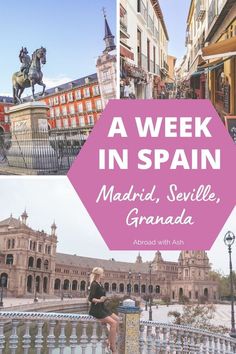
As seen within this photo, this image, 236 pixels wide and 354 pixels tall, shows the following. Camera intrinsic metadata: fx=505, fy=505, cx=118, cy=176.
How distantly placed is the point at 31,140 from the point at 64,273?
2575 millimetres

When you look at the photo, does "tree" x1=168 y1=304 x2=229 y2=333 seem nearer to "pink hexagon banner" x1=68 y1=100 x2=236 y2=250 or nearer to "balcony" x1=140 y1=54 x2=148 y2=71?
"pink hexagon banner" x1=68 y1=100 x2=236 y2=250

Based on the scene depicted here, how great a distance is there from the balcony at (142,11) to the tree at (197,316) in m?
3.52

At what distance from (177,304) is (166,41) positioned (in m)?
3.68

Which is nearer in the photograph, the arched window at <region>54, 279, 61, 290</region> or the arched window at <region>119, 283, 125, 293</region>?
the arched window at <region>119, 283, 125, 293</region>

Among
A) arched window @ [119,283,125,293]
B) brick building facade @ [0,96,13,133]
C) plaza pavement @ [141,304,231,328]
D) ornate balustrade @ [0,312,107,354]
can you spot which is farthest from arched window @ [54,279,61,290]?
ornate balustrade @ [0,312,107,354]

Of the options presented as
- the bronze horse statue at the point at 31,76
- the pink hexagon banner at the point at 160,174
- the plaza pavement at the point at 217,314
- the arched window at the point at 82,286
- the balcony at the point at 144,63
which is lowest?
the plaza pavement at the point at 217,314

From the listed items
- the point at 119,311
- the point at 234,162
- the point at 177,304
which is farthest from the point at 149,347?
the point at 177,304

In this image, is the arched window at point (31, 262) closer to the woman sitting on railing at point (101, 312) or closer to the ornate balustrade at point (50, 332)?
the ornate balustrade at point (50, 332)

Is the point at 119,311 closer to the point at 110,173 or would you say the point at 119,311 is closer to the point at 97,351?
the point at 97,351

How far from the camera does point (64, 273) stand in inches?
282

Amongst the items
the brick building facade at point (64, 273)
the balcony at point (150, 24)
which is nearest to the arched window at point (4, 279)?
the brick building facade at point (64, 273)

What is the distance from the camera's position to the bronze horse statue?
5449 millimetres

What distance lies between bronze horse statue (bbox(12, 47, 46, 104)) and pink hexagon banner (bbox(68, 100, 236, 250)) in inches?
56.4

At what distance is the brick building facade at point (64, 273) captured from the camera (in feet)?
20.2
